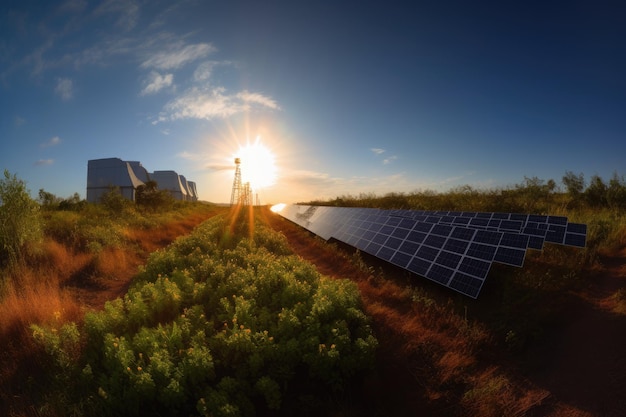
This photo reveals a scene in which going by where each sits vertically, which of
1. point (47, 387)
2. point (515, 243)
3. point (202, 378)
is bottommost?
point (47, 387)

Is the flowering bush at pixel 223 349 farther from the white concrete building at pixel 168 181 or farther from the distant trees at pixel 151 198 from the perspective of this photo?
the white concrete building at pixel 168 181

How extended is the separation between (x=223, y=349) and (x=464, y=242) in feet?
27.4

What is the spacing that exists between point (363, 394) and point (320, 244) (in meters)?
13.8

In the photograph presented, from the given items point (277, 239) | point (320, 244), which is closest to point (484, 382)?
point (277, 239)

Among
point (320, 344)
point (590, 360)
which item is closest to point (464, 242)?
point (590, 360)

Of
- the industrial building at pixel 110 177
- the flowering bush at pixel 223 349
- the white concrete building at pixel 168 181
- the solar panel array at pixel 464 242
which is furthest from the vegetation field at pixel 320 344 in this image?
the white concrete building at pixel 168 181

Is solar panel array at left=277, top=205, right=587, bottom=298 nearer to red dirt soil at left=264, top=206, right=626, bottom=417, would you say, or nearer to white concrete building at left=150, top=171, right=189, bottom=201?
red dirt soil at left=264, top=206, right=626, bottom=417

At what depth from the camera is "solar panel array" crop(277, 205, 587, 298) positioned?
27.8 feet

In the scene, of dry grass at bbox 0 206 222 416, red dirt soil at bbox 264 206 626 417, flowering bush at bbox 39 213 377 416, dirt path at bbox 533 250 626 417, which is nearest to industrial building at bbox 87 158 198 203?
dry grass at bbox 0 206 222 416

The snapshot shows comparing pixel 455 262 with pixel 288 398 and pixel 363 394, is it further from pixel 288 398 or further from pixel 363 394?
pixel 288 398

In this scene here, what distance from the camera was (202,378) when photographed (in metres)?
4.66

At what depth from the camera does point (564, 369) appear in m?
5.42

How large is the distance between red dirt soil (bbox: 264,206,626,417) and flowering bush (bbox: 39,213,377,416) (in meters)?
0.77

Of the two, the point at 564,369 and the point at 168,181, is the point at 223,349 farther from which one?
the point at 168,181
